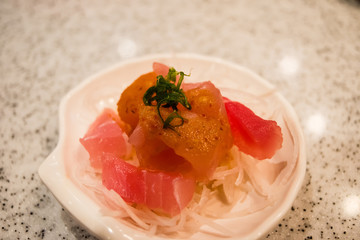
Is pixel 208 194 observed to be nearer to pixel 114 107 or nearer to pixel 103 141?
pixel 103 141

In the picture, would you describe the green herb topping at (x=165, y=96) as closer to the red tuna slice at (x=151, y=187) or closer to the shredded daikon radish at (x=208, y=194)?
the red tuna slice at (x=151, y=187)

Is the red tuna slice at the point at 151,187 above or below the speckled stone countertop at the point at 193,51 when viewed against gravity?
above

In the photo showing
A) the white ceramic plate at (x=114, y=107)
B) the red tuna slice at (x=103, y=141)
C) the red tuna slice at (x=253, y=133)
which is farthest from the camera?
the red tuna slice at (x=103, y=141)

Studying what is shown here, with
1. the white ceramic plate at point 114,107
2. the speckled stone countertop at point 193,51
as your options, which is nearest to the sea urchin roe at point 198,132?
the white ceramic plate at point 114,107

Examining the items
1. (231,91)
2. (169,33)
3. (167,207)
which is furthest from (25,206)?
(169,33)

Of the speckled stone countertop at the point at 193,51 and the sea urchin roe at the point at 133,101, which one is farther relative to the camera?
the speckled stone countertop at the point at 193,51

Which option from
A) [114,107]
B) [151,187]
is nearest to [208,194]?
[151,187]

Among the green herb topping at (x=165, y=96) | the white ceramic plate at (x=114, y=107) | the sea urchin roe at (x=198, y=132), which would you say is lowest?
the white ceramic plate at (x=114, y=107)

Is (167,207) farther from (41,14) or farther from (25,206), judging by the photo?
(41,14)
